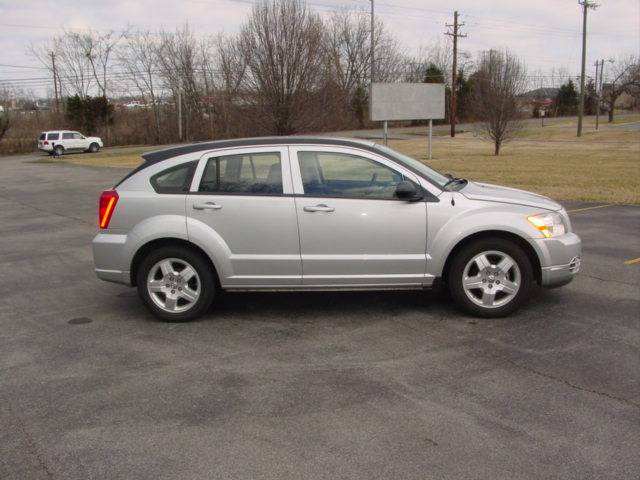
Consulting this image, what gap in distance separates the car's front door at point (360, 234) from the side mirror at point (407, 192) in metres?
0.05

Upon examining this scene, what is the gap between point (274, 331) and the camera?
5551 millimetres

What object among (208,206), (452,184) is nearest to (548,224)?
(452,184)

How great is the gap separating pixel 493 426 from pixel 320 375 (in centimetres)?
129

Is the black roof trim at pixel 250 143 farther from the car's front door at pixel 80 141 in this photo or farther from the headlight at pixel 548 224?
the car's front door at pixel 80 141

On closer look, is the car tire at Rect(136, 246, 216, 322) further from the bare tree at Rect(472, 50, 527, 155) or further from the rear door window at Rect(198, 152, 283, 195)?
the bare tree at Rect(472, 50, 527, 155)

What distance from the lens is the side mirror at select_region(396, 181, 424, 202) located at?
219 inches

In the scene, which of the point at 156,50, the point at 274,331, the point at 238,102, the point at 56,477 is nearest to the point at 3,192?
the point at 238,102

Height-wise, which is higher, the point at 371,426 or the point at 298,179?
the point at 298,179

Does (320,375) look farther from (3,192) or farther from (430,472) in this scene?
(3,192)

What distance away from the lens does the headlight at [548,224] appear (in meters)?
5.71

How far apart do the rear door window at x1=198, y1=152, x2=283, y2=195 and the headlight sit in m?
2.30

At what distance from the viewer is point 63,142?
154 feet

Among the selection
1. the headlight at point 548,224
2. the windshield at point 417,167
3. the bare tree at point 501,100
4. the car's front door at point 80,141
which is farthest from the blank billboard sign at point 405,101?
the car's front door at point 80,141

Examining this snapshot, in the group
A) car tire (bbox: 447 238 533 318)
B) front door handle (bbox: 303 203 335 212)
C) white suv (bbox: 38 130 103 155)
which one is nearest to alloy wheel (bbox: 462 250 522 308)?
car tire (bbox: 447 238 533 318)
